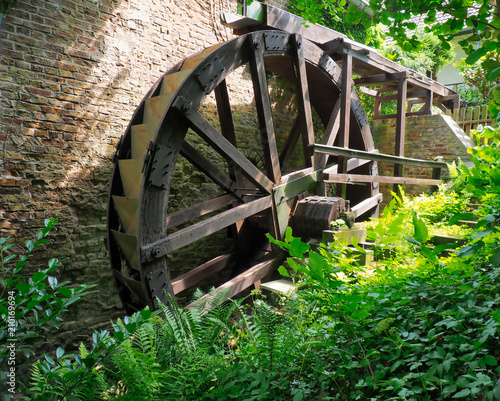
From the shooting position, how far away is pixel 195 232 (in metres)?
3.49

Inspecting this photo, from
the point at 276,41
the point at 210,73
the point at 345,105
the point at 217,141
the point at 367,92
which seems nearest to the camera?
the point at 210,73

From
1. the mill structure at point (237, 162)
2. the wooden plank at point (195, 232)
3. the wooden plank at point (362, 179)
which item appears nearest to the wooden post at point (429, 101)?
the mill structure at point (237, 162)

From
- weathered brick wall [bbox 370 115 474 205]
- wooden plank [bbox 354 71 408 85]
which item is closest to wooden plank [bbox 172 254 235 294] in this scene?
wooden plank [bbox 354 71 408 85]

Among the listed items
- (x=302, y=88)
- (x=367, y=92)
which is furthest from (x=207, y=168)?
(x=367, y=92)

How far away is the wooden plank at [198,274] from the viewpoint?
3.77m

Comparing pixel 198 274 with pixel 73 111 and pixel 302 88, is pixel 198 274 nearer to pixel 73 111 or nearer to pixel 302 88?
pixel 73 111

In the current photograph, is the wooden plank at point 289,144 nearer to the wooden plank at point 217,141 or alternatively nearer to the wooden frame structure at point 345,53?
the wooden frame structure at point 345,53

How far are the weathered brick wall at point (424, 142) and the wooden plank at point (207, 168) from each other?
406 centimetres

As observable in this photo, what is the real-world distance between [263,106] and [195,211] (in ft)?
4.76

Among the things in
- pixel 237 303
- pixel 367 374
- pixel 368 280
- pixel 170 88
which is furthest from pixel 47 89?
pixel 367 374

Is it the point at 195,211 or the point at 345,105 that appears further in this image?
the point at 345,105

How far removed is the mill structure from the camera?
3.36 meters

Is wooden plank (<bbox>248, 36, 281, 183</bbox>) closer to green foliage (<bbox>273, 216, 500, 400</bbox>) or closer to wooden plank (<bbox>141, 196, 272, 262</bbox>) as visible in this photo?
wooden plank (<bbox>141, 196, 272, 262</bbox>)

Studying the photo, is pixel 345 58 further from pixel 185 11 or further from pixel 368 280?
pixel 368 280
